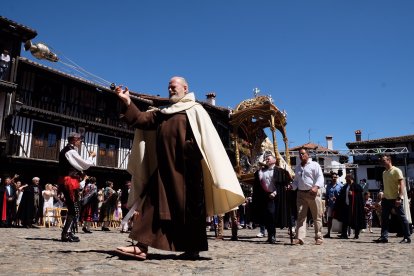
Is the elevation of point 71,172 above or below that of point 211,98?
below

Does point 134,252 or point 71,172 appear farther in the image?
point 71,172

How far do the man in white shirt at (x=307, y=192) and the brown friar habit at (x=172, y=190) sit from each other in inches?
151

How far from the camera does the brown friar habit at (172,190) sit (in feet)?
14.2

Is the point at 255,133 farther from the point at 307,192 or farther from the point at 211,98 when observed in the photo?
the point at 211,98

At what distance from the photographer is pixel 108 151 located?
28.8 metres

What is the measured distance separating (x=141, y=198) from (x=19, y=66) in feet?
74.9

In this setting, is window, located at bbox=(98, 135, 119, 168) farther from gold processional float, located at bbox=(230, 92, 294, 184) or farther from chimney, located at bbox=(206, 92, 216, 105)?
gold processional float, located at bbox=(230, 92, 294, 184)

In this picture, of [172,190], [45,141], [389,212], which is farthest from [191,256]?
[45,141]

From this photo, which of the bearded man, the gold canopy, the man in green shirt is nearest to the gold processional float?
the gold canopy

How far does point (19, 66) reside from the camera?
24.0 metres

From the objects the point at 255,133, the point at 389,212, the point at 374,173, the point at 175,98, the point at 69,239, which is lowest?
the point at 69,239

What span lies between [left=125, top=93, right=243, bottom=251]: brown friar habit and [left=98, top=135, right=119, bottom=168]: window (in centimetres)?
2422

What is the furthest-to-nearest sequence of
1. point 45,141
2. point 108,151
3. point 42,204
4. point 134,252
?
point 108,151 < point 45,141 < point 42,204 < point 134,252

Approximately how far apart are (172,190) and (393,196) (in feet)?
21.5
